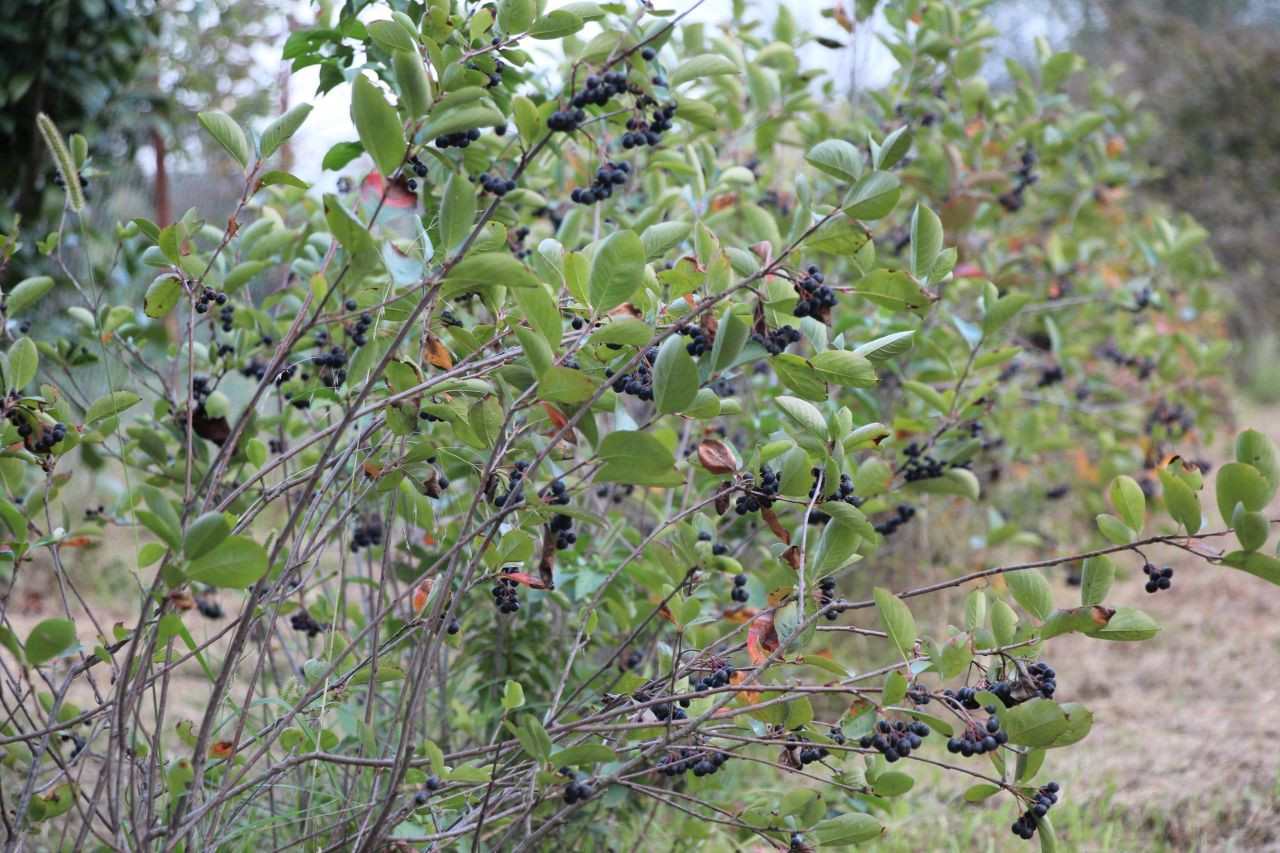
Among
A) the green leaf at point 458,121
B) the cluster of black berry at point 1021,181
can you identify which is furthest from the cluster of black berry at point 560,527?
the cluster of black berry at point 1021,181

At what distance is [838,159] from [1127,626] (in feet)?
2.23

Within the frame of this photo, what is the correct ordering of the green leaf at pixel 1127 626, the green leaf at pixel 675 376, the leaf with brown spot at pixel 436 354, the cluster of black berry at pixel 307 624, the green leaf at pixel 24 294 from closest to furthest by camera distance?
the green leaf at pixel 675 376, the green leaf at pixel 1127 626, the leaf with brown spot at pixel 436 354, the green leaf at pixel 24 294, the cluster of black berry at pixel 307 624

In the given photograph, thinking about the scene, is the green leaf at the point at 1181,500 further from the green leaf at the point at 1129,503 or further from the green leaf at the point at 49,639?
the green leaf at the point at 49,639

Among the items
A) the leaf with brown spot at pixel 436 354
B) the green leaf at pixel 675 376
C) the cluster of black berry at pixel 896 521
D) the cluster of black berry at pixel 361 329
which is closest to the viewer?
the green leaf at pixel 675 376

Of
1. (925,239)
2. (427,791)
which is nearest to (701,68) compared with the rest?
(925,239)

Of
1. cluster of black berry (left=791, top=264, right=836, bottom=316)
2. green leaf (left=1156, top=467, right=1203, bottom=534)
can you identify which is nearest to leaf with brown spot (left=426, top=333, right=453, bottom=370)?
cluster of black berry (left=791, top=264, right=836, bottom=316)

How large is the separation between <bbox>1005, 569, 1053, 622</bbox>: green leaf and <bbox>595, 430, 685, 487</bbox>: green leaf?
19.5 inches

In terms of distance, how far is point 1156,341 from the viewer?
141 inches

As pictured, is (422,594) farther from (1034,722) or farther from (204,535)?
(1034,722)

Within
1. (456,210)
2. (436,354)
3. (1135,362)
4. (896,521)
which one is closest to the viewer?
(456,210)

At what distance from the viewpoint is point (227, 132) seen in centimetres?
133

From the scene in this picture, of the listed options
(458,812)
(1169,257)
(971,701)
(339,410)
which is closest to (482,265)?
(971,701)

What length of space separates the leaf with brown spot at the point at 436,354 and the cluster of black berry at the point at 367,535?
2.08 ft

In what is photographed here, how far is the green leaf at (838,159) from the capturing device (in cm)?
129
